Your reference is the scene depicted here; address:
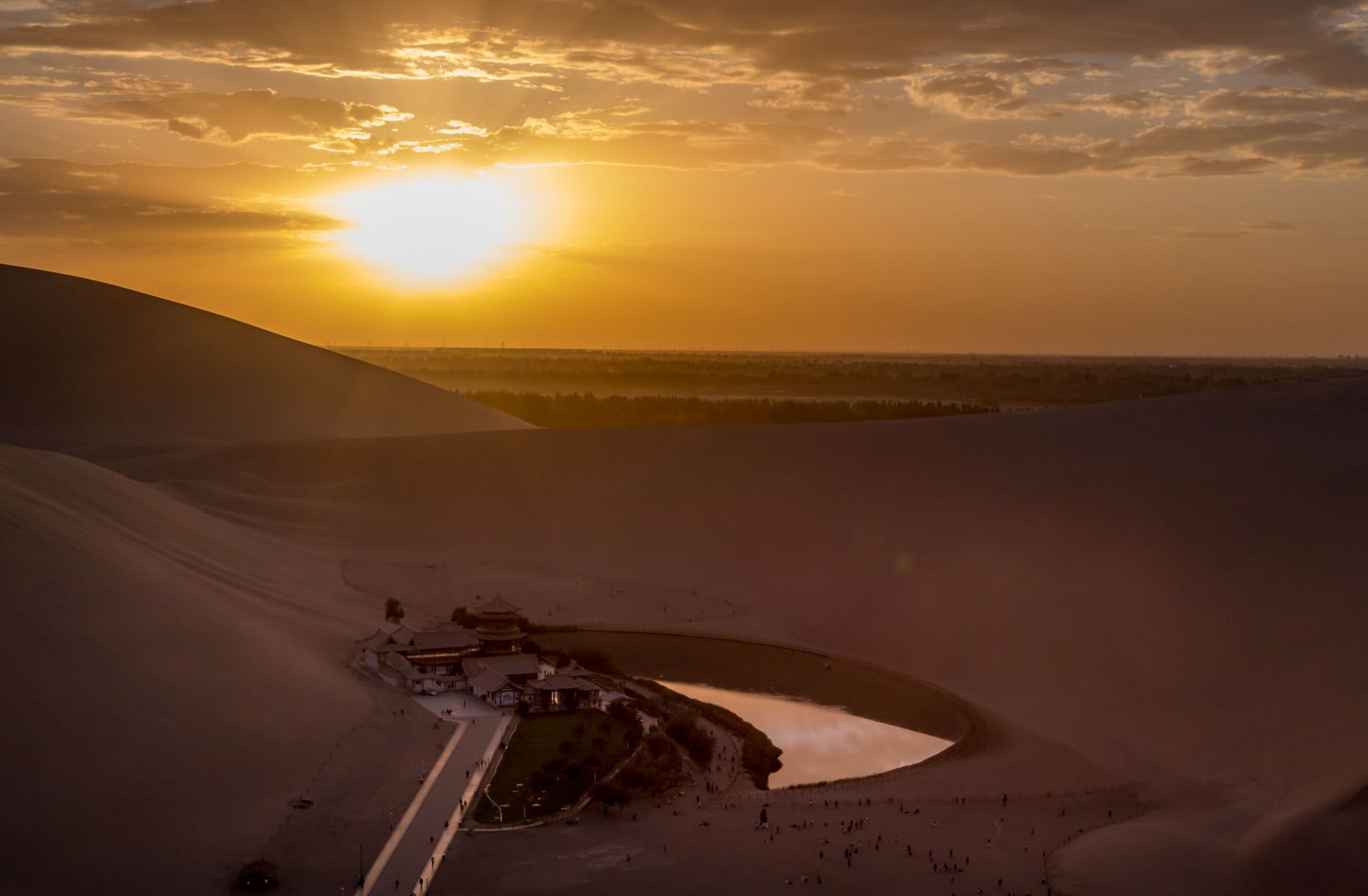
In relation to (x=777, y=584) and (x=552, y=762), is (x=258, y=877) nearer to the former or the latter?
(x=552, y=762)

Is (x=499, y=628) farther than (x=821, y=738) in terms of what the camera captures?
Yes

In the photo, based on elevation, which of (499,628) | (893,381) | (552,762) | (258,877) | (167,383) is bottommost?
(258,877)

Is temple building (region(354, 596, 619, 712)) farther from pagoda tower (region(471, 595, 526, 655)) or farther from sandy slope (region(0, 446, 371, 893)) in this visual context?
sandy slope (region(0, 446, 371, 893))

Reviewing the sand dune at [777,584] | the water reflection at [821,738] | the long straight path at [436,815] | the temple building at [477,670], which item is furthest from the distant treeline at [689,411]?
the long straight path at [436,815]

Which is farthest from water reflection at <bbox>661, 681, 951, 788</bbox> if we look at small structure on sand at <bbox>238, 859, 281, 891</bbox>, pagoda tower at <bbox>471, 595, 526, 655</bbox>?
small structure on sand at <bbox>238, 859, 281, 891</bbox>

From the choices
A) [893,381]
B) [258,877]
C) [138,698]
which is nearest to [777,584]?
[138,698]
